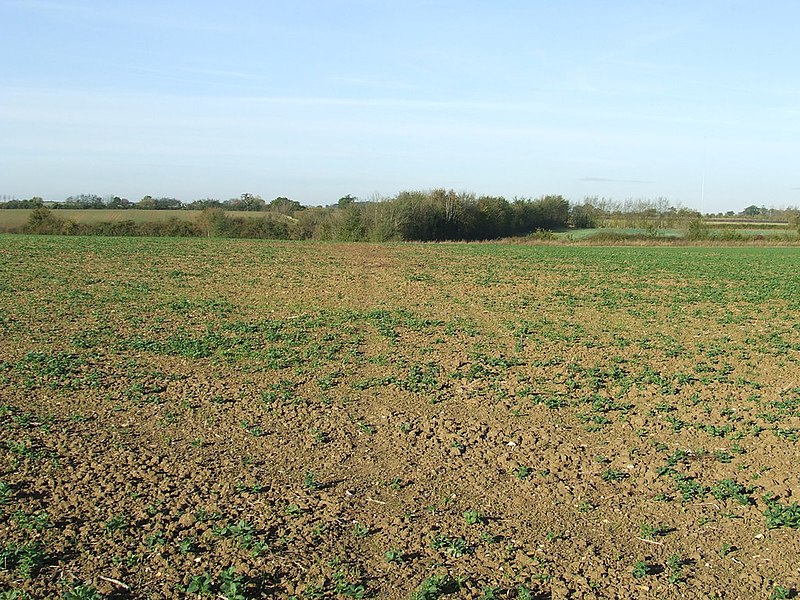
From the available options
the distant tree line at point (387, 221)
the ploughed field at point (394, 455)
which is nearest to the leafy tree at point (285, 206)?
the distant tree line at point (387, 221)

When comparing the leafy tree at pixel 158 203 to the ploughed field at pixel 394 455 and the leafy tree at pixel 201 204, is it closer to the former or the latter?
the leafy tree at pixel 201 204

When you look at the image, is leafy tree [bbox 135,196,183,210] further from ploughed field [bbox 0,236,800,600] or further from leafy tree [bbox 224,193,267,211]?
ploughed field [bbox 0,236,800,600]

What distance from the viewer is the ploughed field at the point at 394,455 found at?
529 centimetres

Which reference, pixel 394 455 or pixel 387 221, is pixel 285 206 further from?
pixel 394 455

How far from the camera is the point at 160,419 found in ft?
28.9

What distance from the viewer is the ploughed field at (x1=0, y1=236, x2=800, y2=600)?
208 inches

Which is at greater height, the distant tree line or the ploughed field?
the distant tree line

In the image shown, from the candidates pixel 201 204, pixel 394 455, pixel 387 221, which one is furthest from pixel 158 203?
pixel 394 455

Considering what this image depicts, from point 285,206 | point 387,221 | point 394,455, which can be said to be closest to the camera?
point 394,455

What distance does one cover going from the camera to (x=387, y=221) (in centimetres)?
6644

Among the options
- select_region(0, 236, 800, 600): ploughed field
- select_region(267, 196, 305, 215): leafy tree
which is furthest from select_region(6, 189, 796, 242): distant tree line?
select_region(0, 236, 800, 600): ploughed field

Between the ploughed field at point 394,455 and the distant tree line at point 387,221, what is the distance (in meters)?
49.7

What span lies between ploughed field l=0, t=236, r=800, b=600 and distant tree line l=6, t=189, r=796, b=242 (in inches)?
1958

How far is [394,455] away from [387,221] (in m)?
59.3
